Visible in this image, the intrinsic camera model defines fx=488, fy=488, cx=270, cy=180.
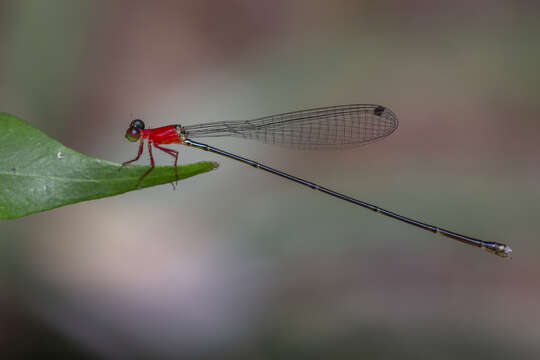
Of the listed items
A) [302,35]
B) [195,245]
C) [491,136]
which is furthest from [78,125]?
[491,136]

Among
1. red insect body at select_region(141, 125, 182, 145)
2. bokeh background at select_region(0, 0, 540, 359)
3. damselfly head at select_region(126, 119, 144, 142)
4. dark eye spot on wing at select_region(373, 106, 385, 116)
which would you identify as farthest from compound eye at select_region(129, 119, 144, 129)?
dark eye spot on wing at select_region(373, 106, 385, 116)

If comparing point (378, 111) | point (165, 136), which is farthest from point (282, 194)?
point (165, 136)

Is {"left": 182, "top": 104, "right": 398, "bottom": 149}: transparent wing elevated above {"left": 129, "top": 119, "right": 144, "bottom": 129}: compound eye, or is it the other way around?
{"left": 182, "top": 104, "right": 398, "bottom": 149}: transparent wing

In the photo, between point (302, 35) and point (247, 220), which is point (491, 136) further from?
point (247, 220)

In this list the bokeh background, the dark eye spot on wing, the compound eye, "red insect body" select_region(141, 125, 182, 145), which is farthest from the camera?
the bokeh background

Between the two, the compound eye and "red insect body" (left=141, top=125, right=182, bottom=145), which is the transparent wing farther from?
the compound eye

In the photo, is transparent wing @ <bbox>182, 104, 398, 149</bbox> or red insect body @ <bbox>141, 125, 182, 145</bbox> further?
transparent wing @ <bbox>182, 104, 398, 149</bbox>

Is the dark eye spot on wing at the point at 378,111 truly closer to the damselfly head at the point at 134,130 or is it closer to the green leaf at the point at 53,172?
the damselfly head at the point at 134,130
